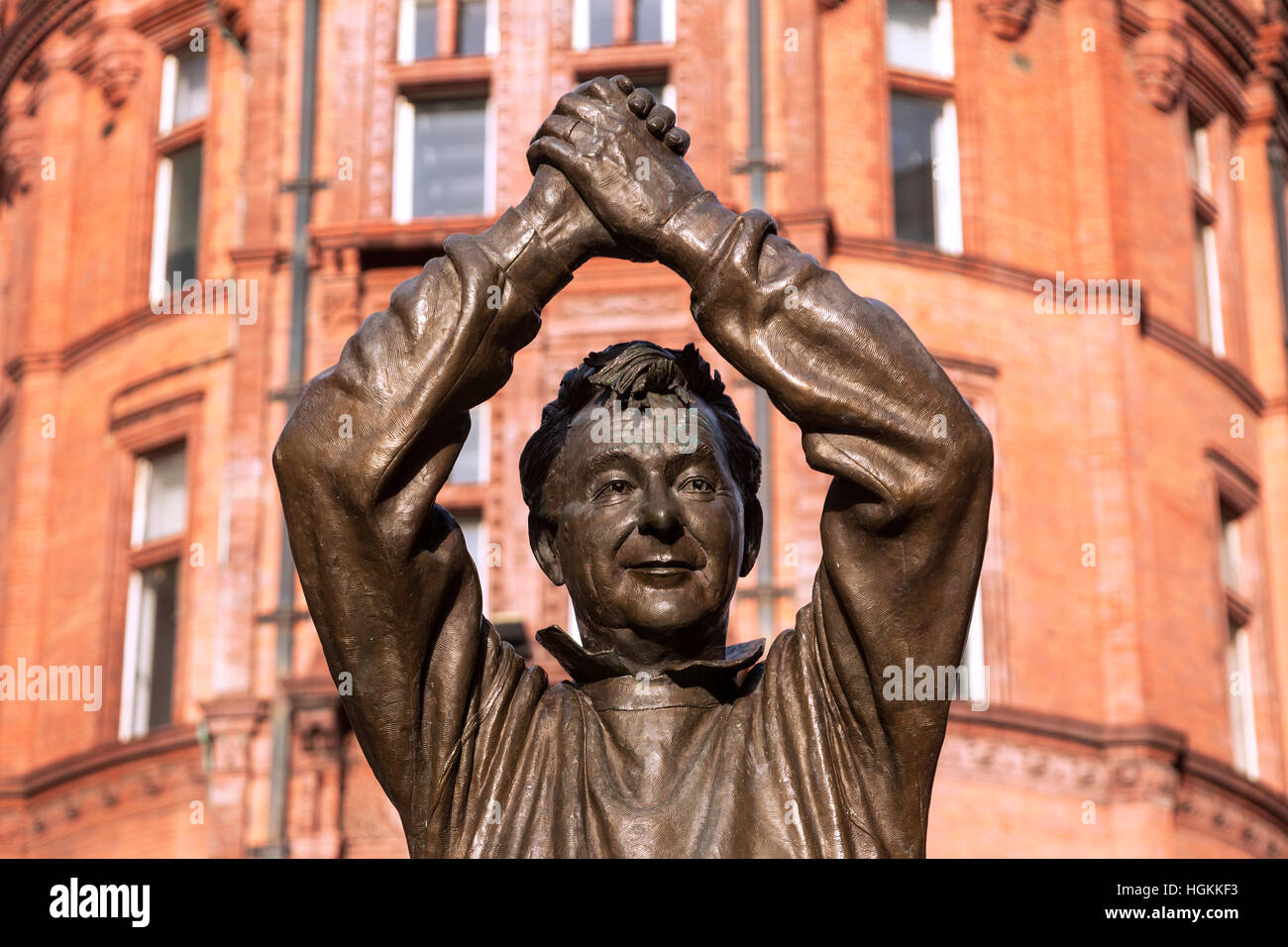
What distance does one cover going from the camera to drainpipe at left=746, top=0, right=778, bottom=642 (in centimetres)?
2027

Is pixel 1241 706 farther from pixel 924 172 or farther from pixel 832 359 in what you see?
pixel 832 359

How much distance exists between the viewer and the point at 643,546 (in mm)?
4371

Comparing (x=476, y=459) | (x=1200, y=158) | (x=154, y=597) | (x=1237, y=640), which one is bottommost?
(x=1237, y=640)

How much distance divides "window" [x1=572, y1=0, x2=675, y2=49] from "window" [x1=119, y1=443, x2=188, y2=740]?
5.70 metres

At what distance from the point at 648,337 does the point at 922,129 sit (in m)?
4.15

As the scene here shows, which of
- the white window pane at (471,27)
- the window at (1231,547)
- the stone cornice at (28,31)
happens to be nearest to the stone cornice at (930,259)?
the window at (1231,547)

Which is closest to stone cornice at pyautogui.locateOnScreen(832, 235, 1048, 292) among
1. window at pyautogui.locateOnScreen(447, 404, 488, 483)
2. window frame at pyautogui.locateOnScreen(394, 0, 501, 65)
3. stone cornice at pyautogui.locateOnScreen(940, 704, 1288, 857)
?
window at pyautogui.locateOnScreen(447, 404, 488, 483)

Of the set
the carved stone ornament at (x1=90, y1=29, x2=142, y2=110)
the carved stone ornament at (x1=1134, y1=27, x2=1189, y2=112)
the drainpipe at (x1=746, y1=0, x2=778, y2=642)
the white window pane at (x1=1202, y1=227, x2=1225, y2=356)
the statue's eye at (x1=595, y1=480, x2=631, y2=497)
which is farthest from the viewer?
the white window pane at (x1=1202, y1=227, x2=1225, y2=356)

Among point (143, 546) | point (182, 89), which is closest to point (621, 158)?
point (143, 546)

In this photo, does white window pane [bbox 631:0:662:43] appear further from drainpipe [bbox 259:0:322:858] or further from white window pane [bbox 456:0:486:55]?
drainpipe [bbox 259:0:322:858]

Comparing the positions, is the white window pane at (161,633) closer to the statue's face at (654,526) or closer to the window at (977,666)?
the window at (977,666)

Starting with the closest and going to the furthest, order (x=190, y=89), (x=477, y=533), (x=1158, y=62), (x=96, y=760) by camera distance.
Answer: (x=477, y=533)
(x=96, y=760)
(x=1158, y=62)
(x=190, y=89)
